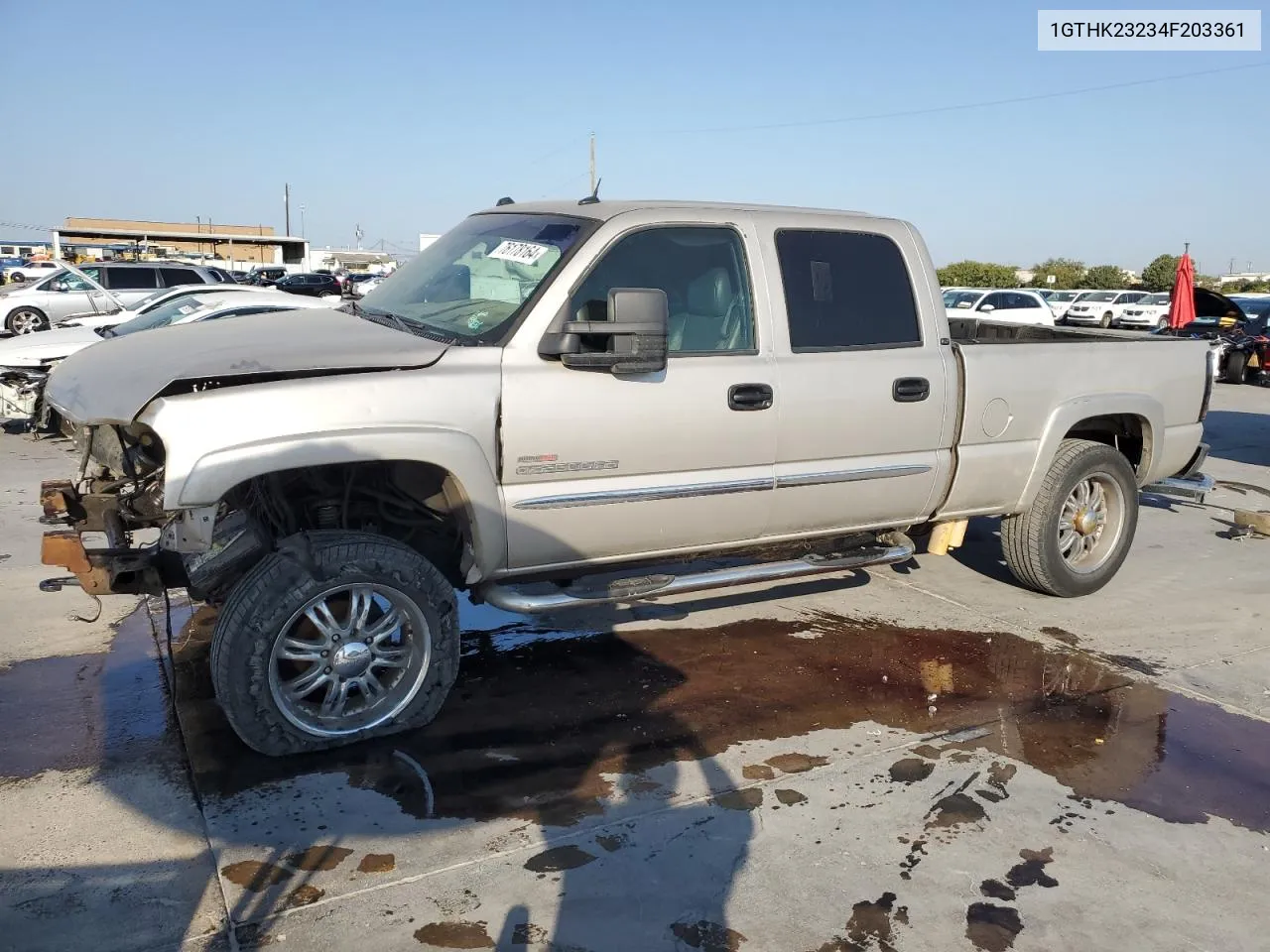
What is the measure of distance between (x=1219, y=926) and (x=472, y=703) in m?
2.77

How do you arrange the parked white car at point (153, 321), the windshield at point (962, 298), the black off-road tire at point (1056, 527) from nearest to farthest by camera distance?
the black off-road tire at point (1056, 527) < the parked white car at point (153, 321) < the windshield at point (962, 298)

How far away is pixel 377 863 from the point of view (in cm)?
313

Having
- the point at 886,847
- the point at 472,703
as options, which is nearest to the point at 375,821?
the point at 472,703

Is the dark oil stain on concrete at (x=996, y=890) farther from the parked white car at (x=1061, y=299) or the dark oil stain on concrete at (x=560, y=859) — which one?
the parked white car at (x=1061, y=299)

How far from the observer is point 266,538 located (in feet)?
12.9

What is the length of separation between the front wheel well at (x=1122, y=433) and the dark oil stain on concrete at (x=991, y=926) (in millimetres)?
3408

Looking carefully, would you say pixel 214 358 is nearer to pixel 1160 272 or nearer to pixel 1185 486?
pixel 1185 486

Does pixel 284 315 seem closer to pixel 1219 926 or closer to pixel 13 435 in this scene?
pixel 1219 926

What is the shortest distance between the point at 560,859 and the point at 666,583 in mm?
1457

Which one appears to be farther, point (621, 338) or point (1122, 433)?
point (1122, 433)

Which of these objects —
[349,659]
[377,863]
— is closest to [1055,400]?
[349,659]

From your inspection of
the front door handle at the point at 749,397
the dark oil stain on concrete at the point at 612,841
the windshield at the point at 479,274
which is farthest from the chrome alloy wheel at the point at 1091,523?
the dark oil stain on concrete at the point at 612,841

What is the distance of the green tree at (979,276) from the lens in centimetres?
4912

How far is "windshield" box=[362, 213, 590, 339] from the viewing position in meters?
4.22
